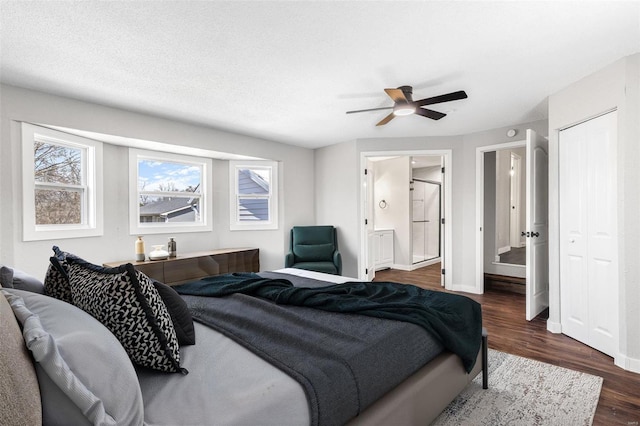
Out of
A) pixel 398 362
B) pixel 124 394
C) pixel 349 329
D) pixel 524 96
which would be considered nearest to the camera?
pixel 124 394

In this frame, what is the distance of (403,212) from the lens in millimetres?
6652

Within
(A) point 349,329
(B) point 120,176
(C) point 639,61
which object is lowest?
(A) point 349,329

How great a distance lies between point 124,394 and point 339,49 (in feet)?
7.58

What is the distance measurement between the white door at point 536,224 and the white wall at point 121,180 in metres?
3.36

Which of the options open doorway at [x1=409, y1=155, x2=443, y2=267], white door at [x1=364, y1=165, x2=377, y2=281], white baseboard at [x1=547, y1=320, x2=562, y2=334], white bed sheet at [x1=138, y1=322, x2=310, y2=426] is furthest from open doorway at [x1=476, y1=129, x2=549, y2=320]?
white bed sheet at [x1=138, y1=322, x2=310, y2=426]

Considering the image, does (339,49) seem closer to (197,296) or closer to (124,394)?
(197,296)

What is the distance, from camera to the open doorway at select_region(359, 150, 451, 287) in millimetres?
6449

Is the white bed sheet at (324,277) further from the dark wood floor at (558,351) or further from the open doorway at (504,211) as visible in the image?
the open doorway at (504,211)

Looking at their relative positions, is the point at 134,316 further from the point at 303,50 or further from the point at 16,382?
the point at 303,50


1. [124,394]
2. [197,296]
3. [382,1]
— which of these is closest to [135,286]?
[124,394]

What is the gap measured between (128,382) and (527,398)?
230 cm

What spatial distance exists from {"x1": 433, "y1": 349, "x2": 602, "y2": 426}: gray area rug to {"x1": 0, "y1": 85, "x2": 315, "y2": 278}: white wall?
3.58 m

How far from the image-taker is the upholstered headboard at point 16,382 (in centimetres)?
63

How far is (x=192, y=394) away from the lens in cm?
109
